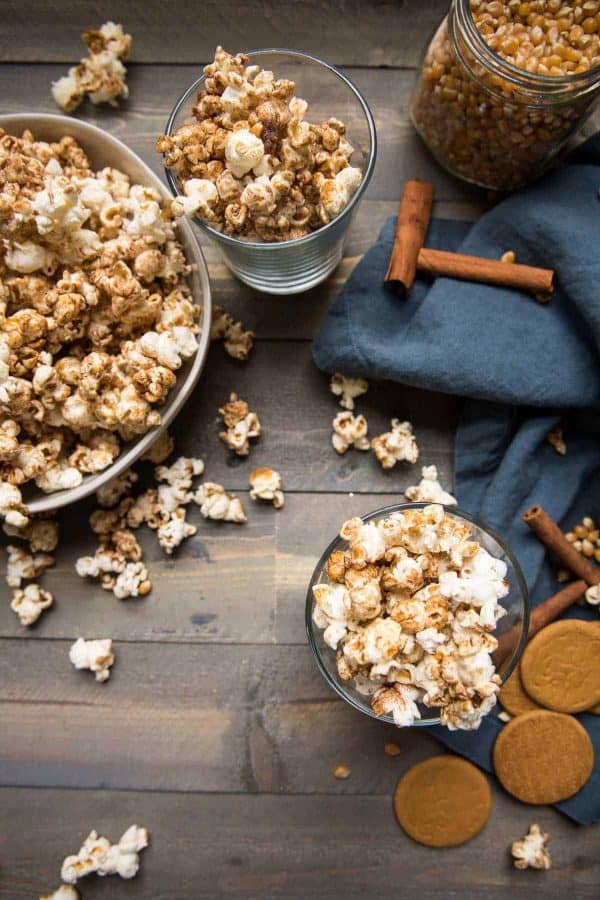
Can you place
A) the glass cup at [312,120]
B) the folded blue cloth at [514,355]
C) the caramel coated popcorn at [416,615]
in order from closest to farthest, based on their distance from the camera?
1. the caramel coated popcorn at [416,615]
2. the glass cup at [312,120]
3. the folded blue cloth at [514,355]

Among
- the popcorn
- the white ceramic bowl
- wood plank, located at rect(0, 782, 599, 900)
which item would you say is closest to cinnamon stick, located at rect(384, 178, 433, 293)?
the white ceramic bowl

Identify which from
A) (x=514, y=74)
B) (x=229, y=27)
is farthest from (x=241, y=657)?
(x=229, y=27)

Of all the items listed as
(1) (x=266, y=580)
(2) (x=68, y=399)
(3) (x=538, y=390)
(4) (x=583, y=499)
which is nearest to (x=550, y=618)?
(4) (x=583, y=499)

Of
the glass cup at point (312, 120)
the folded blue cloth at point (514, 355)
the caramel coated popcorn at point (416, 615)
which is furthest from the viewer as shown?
the folded blue cloth at point (514, 355)

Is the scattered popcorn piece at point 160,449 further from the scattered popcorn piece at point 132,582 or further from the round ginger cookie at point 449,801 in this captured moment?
the round ginger cookie at point 449,801

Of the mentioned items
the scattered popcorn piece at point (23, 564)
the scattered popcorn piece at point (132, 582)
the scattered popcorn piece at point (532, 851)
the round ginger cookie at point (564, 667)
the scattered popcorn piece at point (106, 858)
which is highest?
the round ginger cookie at point (564, 667)

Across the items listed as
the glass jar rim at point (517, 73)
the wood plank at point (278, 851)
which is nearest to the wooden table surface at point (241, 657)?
the wood plank at point (278, 851)

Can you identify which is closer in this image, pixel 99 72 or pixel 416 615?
pixel 416 615

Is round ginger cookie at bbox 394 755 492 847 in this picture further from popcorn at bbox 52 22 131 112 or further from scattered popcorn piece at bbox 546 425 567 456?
popcorn at bbox 52 22 131 112

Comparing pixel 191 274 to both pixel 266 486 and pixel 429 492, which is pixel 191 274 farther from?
pixel 429 492
